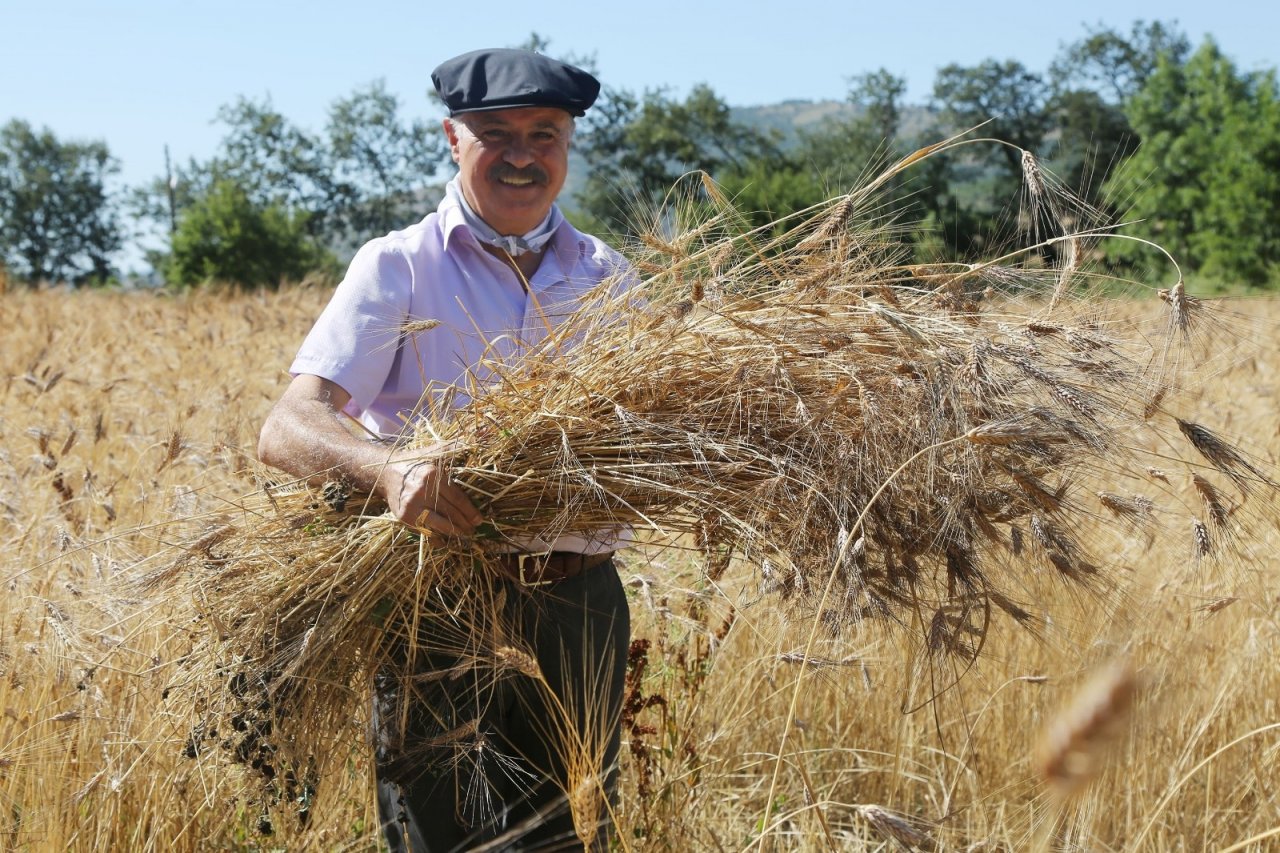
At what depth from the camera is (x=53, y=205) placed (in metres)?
60.2

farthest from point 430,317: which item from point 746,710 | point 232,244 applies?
point 232,244

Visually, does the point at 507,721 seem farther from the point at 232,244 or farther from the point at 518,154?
the point at 232,244

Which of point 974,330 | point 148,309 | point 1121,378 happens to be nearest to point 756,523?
point 974,330

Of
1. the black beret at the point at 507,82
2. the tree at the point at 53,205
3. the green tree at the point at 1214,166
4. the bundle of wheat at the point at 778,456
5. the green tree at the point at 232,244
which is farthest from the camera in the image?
the tree at the point at 53,205

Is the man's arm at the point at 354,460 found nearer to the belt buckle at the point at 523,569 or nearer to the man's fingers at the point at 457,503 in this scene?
the man's fingers at the point at 457,503

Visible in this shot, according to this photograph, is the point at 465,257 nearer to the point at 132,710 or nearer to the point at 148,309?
the point at 132,710

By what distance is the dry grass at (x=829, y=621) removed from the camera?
1.64m

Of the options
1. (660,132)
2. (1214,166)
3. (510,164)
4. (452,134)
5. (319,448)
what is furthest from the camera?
(660,132)

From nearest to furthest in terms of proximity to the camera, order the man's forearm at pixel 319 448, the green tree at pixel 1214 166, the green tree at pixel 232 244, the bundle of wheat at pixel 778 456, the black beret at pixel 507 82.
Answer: the bundle of wheat at pixel 778 456
the man's forearm at pixel 319 448
the black beret at pixel 507 82
the green tree at pixel 1214 166
the green tree at pixel 232 244

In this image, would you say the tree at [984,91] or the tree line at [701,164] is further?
the tree at [984,91]

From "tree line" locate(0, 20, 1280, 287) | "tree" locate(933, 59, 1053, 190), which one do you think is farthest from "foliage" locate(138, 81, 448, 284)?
"tree" locate(933, 59, 1053, 190)

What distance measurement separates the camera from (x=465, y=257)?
2.16 meters

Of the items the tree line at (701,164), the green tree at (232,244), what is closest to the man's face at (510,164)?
the tree line at (701,164)

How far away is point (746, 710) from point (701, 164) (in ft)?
48.8
